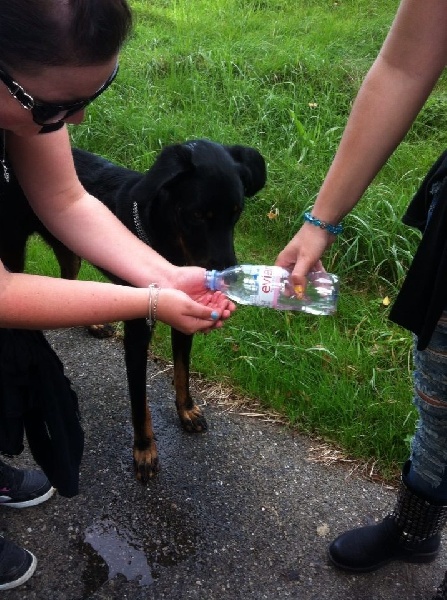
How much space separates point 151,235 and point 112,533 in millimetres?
1163

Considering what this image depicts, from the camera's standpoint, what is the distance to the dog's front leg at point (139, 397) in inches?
95.7

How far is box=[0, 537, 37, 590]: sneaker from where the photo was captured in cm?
196

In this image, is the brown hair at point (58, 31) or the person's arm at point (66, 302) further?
the person's arm at point (66, 302)

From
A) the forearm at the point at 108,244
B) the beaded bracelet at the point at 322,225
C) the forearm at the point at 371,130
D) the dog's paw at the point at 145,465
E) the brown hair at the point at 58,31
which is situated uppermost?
the brown hair at the point at 58,31

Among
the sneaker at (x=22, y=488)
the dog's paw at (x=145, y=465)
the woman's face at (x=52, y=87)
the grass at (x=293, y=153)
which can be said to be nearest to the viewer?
the woman's face at (x=52, y=87)

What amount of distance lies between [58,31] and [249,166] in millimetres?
1580

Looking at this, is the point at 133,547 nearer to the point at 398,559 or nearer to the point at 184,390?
the point at 184,390

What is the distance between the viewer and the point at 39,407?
68.4 inches

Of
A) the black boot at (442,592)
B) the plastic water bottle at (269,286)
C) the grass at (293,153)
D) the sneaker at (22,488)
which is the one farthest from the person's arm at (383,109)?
the sneaker at (22,488)

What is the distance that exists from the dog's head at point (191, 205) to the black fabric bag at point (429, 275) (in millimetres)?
1029

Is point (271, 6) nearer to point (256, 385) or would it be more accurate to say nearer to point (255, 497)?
point (256, 385)

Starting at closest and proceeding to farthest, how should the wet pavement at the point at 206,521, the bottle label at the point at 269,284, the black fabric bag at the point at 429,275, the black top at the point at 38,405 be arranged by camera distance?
the black fabric bag at the point at 429,275 → the black top at the point at 38,405 → the bottle label at the point at 269,284 → the wet pavement at the point at 206,521

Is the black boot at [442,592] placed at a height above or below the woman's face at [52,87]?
below

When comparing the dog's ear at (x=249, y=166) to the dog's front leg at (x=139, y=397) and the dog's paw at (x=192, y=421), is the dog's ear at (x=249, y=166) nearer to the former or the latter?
the dog's front leg at (x=139, y=397)
